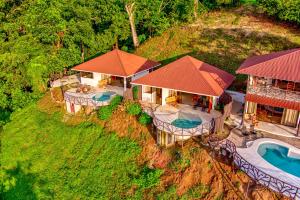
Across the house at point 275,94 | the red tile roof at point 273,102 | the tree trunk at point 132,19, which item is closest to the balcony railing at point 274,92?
the house at point 275,94

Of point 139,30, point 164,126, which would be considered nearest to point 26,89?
point 139,30

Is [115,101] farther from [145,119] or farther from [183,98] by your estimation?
[183,98]

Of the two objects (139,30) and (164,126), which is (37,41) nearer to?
(139,30)

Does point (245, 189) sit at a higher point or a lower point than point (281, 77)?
lower

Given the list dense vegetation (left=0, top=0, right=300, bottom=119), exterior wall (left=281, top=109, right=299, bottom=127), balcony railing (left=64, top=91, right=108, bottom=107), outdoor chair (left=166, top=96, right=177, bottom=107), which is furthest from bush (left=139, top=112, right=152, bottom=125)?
dense vegetation (left=0, top=0, right=300, bottom=119)

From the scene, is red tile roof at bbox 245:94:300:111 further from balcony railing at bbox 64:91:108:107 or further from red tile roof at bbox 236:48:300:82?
balcony railing at bbox 64:91:108:107

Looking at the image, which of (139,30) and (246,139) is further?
(139,30)

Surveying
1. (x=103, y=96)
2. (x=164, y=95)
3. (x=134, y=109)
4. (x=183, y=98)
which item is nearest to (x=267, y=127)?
(x=183, y=98)
